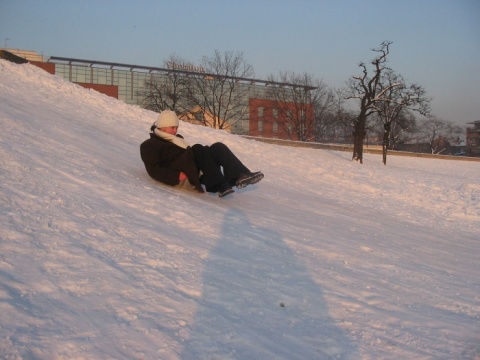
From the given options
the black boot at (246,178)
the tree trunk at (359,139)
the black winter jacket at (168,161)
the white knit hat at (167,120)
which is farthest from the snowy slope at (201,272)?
the tree trunk at (359,139)

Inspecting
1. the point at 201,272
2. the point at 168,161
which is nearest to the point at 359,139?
the point at 168,161

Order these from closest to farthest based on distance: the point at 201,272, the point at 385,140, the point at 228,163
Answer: the point at 201,272, the point at 228,163, the point at 385,140

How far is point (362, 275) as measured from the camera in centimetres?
477

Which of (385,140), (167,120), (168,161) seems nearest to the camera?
(168,161)

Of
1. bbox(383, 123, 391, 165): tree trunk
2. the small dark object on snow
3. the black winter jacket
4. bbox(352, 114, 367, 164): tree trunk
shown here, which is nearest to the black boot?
the small dark object on snow

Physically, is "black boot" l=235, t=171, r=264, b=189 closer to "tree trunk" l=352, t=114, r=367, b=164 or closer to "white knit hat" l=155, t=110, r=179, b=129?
"white knit hat" l=155, t=110, r=179, b=129

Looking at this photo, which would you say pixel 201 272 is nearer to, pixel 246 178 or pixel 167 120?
pixel 246 178

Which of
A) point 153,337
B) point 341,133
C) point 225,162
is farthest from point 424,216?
point 341,133

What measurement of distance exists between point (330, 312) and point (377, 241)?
2890 mm

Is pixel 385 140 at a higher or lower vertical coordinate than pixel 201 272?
higher

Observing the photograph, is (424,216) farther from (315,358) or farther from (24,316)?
(24,316)

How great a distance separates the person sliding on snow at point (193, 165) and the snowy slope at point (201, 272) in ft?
0.69

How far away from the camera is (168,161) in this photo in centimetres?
736

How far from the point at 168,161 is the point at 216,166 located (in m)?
0.70
